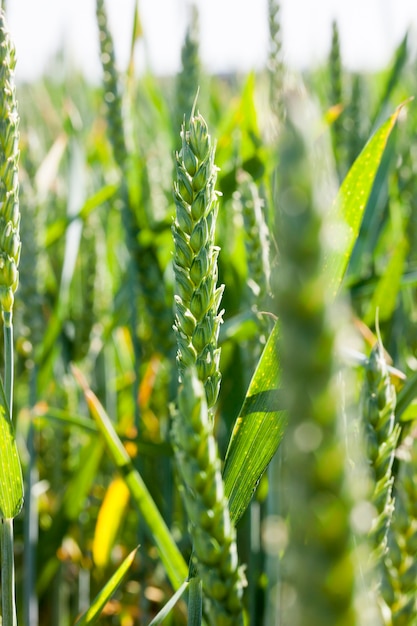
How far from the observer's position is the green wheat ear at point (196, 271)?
0.40 metres

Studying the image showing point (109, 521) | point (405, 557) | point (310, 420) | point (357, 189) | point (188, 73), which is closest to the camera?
point (310, 420)

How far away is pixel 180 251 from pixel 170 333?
1.81 ft

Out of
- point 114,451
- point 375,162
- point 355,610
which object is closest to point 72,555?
point 114,451

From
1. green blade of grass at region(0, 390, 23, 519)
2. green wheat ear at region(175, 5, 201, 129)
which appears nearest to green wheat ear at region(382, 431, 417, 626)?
green blade of grass at region(0, 390, 23, 519)

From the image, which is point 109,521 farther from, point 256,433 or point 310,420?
point 310,420

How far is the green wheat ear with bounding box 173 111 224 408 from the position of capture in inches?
15.8

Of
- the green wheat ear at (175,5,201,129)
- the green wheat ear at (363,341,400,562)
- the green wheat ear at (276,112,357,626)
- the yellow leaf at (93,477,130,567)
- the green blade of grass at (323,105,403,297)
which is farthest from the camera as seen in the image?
the green wheat ear at (175,5,201,129)

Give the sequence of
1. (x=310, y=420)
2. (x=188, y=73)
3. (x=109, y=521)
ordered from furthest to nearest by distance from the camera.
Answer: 1. (x=188, y=73)
2. (x=109, y=521)
3. (x=310, y=420)

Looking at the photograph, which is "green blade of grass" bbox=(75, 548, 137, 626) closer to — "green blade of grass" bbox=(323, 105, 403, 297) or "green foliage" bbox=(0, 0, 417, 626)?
"green foliage" bbox=(0, 0, 417, 626)

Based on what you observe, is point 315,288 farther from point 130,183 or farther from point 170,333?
point 130,183

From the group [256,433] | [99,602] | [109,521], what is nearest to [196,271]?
[256,433]

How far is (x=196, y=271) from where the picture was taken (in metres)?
0.40

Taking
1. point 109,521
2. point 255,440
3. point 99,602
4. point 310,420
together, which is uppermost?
point 310,420

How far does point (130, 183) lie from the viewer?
1.07 m
